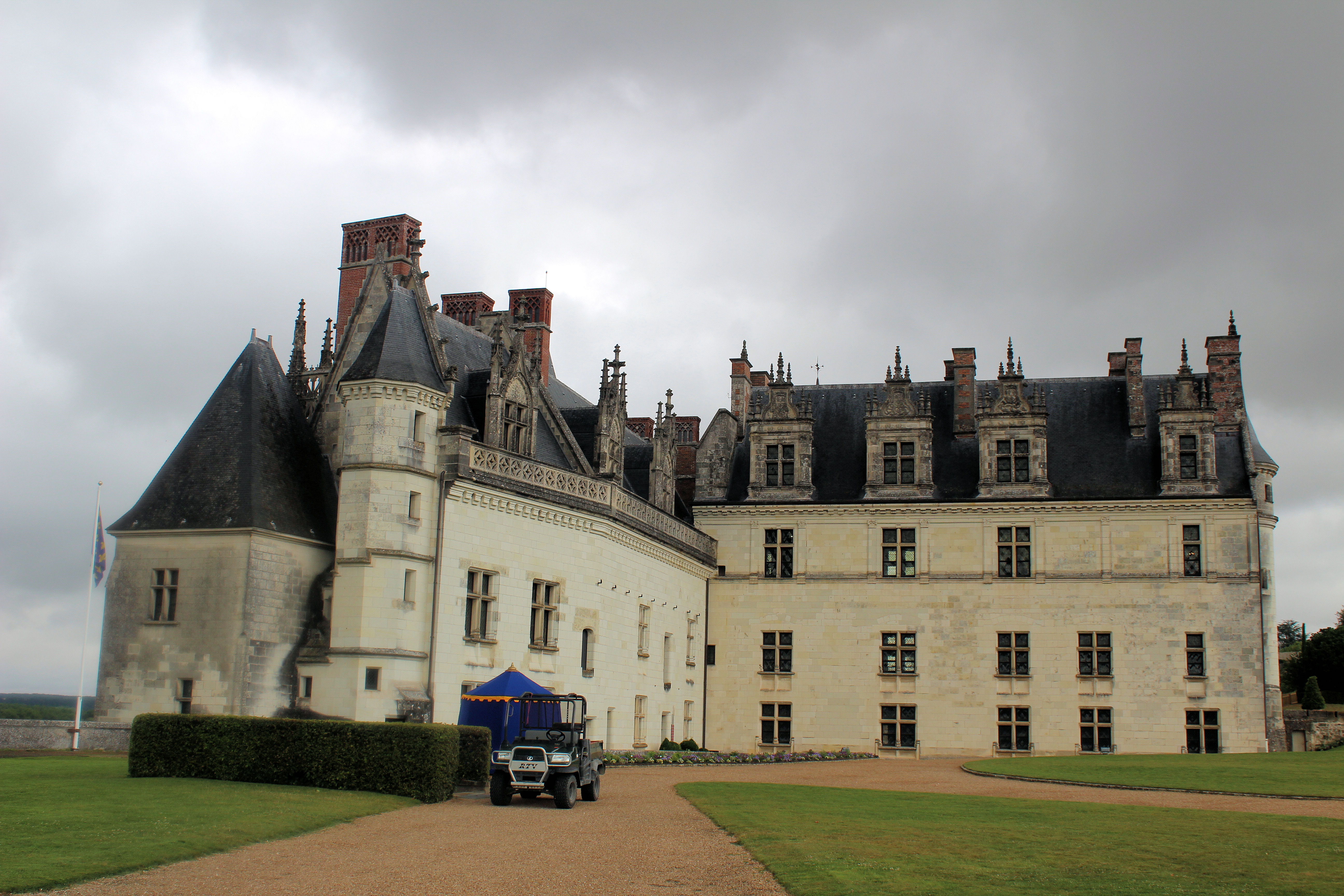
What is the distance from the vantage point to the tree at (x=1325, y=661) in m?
59.6

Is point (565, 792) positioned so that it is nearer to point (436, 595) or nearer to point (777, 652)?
point (436, 595)

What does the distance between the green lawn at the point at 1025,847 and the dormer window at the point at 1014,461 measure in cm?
1945

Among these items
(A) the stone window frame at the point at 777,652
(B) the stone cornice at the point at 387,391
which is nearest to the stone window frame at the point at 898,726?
(A) the stone window frame at the point at 777,652

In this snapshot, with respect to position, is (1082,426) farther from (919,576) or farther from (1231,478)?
(919,576)

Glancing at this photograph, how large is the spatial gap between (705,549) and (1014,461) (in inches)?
396

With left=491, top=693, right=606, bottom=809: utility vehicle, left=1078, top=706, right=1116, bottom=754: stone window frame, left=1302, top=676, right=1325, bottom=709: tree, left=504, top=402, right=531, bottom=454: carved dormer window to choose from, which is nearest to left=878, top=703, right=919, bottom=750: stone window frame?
left=1078, top=706, right=1116, bottom=754: stone window frame

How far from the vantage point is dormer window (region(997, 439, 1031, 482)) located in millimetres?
37969

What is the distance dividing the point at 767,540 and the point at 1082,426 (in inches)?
421

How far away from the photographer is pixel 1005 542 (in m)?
37.7

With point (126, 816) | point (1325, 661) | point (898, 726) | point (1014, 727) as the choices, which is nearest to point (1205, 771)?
point (1014, 727)

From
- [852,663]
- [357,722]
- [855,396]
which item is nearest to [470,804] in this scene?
[357,722]

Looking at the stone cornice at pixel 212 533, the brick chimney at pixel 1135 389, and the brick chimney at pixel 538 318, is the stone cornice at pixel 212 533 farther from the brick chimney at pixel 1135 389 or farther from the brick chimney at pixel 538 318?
the brick chimney at pixel 1135 389

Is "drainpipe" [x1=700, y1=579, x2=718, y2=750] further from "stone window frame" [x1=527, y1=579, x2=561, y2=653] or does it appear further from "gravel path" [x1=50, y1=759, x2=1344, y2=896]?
"gravel path" [x1=50, y1=759, x2=1344, y2=896]

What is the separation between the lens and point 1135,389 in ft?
126
